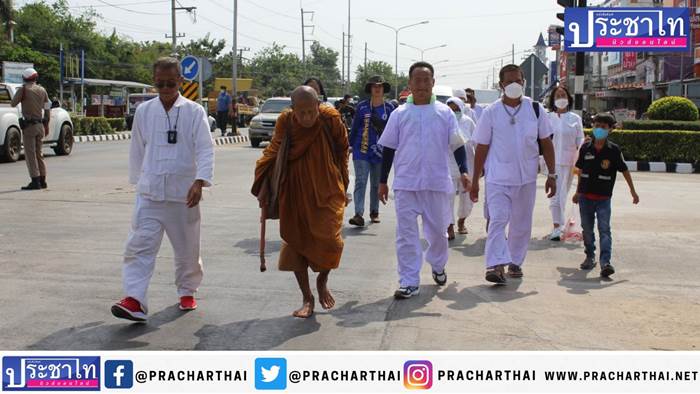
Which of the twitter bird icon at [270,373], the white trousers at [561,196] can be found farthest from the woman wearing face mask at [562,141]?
the twitter bird icon at [270,373]

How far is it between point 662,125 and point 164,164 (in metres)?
19.8

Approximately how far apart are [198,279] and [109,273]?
1.53 meters

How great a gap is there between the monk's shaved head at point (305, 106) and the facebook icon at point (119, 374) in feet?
7.13

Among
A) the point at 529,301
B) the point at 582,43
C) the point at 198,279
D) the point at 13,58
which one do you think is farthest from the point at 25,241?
the point at 13,58

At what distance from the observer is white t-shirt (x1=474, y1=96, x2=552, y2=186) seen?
24.5 ft

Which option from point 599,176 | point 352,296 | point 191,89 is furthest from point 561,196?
point 191,89

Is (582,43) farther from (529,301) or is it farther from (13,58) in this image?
(13,58)

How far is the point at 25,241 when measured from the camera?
905 centimetres

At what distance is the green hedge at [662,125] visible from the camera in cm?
2295

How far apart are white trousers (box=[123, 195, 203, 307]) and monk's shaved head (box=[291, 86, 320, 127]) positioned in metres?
1.00

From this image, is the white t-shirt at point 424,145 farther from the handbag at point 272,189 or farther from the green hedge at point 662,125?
the green hedge at point 662,125

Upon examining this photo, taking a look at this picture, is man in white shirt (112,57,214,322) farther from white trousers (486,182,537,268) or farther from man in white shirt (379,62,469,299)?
white trousers (486,182,537,268)

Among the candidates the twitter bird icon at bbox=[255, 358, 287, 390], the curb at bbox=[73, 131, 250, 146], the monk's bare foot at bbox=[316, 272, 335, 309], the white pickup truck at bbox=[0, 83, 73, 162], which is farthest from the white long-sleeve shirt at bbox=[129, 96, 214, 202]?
the curb at bbox=[73, 131, 250, 146]

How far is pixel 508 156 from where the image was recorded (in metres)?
7.46
